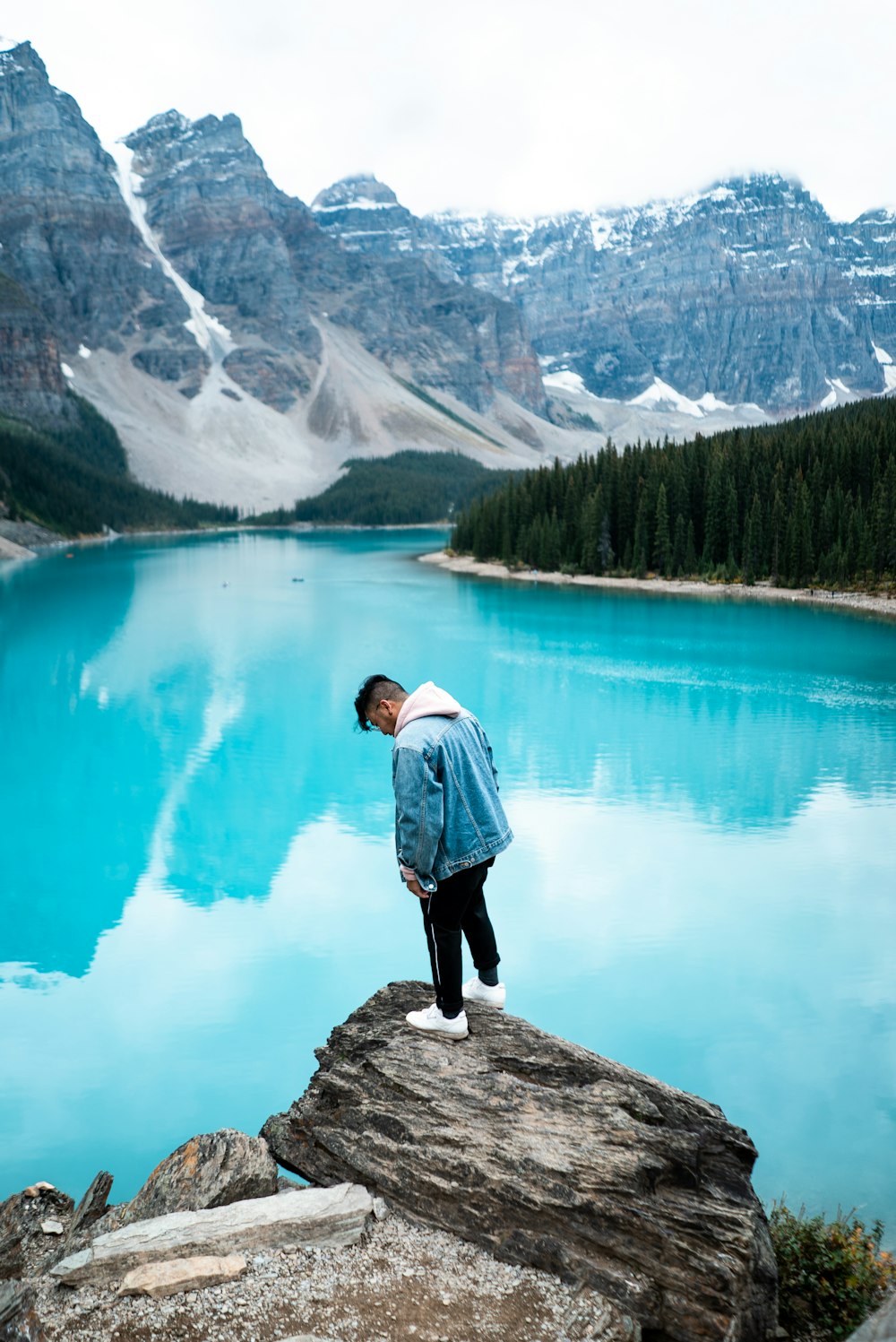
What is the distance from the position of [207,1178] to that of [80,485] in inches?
5801

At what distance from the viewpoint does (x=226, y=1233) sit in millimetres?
5176

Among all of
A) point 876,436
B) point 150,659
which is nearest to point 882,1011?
point 150,659

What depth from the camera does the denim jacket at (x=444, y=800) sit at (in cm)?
588

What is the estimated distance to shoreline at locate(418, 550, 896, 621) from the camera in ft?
179

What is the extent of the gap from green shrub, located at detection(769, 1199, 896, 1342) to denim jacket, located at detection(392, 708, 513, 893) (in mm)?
2725

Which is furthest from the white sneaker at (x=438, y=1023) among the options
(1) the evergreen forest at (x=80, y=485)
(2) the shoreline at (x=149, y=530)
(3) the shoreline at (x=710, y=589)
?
(1) the evergreen forest at (x=80, y=485)

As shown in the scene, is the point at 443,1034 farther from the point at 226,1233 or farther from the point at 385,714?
the point at 385,714

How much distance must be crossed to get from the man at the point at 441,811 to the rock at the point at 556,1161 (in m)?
0.48

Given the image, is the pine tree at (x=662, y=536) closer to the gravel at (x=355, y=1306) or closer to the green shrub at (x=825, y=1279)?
the green shrub at (x=825, y=1279)

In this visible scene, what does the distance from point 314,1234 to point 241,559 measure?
98100 millimetres

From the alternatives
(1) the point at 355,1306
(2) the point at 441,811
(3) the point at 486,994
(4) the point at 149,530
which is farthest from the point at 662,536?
(4) the point at 149,530

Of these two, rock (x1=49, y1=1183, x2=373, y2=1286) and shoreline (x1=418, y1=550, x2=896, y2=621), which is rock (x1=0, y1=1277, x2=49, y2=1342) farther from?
shoreline (x1=418, y1=550, x2=896, y2=621)

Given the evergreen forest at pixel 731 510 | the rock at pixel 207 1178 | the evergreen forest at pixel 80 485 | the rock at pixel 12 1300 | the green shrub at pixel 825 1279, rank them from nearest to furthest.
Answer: the rock at pixel 12 1300 → the green shrub at pixel 825 1279 → the rock at pixel 207 1178 → the evergreen forest at pixel 731 510 → the evergreen forest at pixel 80 485

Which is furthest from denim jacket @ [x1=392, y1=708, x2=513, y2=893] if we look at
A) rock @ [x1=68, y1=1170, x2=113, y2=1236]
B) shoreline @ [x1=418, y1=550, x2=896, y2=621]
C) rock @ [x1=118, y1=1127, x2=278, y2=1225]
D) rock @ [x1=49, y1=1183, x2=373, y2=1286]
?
shoreline @ [x1=418, y1=550, x2=896, y2=621]
